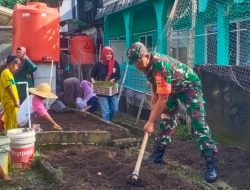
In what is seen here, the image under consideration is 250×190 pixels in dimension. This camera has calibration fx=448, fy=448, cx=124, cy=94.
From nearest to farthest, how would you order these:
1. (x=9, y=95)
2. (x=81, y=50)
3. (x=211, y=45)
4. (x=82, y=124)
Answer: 1. (x=9, y=95)
2. (x=82, y=124)
3. (x=211, y=45)
4. (x=81, y=50)

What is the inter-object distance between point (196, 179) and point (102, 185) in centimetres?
111

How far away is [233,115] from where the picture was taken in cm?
692

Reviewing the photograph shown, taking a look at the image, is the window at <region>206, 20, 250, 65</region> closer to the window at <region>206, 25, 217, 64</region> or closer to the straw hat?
the window at <region>206, 25, 217, 64</region>

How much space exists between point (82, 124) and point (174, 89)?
163 inches

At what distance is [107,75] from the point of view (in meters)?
9.37

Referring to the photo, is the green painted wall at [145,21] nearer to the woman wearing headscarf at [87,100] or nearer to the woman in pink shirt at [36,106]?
the woman wearing headscarf at [87,100]

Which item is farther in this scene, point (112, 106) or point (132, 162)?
point (112, 106)

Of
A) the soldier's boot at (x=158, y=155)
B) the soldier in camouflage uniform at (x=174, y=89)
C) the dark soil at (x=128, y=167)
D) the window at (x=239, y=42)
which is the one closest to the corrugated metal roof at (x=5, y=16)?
the window at (x=239, y=42)

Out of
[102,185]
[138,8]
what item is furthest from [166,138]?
[138,8]

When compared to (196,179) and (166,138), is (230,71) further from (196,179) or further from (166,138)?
(196,179)

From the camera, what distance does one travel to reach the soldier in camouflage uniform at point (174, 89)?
4879 millimetres

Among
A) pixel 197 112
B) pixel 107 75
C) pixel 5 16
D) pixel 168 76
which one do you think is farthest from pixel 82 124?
pixel 5 16

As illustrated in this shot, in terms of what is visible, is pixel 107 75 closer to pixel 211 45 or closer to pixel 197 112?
pixel 211 45

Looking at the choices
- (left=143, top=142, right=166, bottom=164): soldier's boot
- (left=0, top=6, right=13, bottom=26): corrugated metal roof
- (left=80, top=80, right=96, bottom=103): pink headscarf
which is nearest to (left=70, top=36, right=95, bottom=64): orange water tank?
(left=0, top=6, right=13, bottom=26): corrugated metal roof
